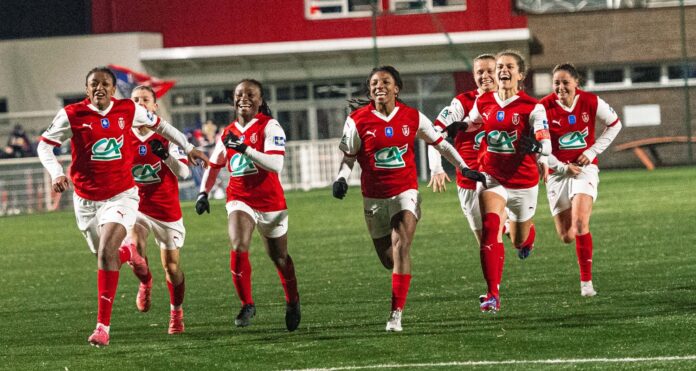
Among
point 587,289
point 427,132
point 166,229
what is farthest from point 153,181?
point 587,289

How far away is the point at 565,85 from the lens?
469 inches

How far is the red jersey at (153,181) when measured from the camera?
1130 centimetres

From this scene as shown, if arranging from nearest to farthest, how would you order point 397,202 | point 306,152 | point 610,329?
1. point 610,329
2. point 397,202
3. point 306,152

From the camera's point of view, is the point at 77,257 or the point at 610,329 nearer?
the point at 610,329

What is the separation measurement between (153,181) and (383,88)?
219 cm

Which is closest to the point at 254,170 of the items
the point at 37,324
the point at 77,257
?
the point at 37,324

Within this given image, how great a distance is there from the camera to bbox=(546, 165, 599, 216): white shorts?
39.3 ft

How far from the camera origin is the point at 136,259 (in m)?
11.7

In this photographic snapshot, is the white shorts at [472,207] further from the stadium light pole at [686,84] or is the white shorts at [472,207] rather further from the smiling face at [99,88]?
the stadium light pole at [686,84]

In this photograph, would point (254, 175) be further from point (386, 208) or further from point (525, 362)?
point (525, 362)

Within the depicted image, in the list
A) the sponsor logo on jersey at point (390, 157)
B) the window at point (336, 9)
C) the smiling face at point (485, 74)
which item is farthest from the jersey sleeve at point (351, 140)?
the window at point (336, 9)

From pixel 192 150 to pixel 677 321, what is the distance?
11.5 feet

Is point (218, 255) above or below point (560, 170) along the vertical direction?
below

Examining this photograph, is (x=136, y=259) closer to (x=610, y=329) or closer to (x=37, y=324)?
(x=37, y=324)
